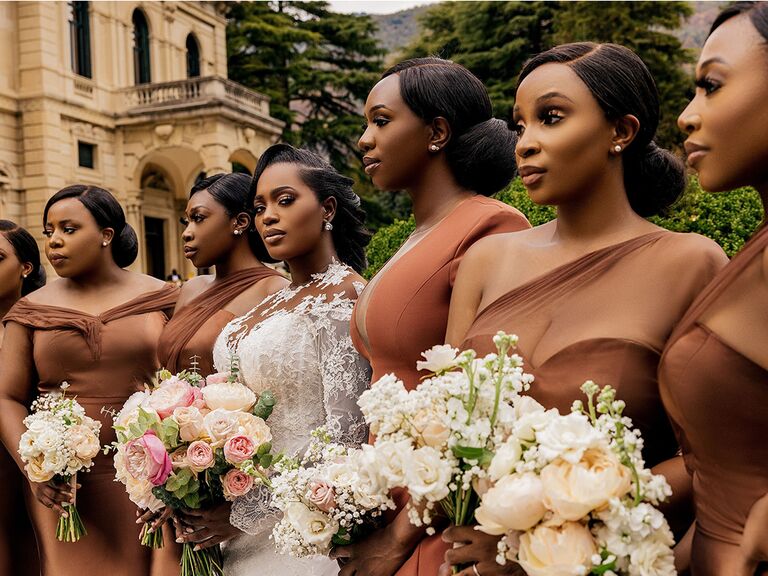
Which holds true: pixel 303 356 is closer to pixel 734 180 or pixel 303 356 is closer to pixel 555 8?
pixel 734 180

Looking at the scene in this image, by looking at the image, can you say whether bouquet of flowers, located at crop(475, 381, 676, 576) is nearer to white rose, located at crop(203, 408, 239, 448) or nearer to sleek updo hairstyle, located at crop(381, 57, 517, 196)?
sleek updo hairstyle, located at crop(381, 57, 517, 196)

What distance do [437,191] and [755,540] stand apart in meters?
1.62

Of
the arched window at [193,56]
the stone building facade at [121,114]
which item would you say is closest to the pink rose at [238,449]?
the stone building facade at [121,114]

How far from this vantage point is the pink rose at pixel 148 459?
3.23m

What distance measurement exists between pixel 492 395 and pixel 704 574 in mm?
578

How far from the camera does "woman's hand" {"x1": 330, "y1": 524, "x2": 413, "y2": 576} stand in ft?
8.26

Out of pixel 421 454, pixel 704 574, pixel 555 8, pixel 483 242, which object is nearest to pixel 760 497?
pixel 704 574

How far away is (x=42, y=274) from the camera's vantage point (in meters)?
5.69

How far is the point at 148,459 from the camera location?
326 centimetres

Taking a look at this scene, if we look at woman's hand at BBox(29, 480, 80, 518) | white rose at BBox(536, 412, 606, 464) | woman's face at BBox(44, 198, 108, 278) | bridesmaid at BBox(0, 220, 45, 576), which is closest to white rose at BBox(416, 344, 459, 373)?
white rose at BBox(536, 412, 606, 464)

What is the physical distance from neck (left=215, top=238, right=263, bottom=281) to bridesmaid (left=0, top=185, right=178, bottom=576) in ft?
1.85

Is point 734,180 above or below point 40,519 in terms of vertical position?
above

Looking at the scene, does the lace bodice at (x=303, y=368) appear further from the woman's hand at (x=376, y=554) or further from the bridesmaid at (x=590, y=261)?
the bridesmaid at (x=590, y=261)

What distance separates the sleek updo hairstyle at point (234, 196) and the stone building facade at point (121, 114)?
883 inches
